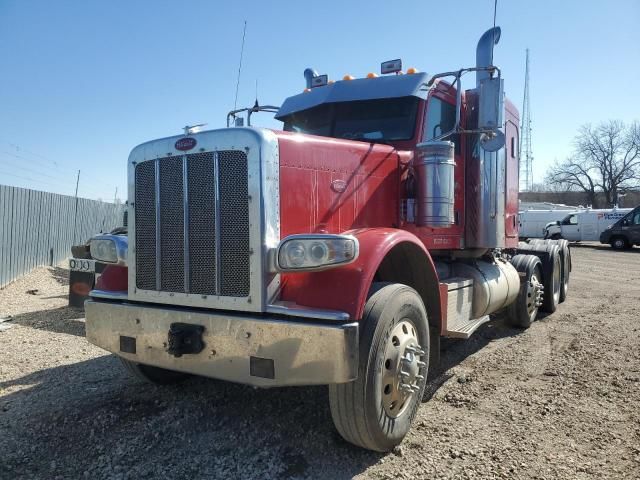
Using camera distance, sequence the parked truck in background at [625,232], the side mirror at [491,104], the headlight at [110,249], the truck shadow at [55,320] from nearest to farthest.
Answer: the headlight at [110,249] → the side mirror at [491,104] → the truck shadow at [55,320] → the parked truck in background at [625,232]

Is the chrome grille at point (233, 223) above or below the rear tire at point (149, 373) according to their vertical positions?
above

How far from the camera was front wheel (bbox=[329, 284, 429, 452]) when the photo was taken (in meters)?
3.00

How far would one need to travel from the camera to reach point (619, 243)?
26391 mm

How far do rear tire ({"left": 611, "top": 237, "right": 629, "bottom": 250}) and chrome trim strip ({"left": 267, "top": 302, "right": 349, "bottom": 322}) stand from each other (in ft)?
92.0

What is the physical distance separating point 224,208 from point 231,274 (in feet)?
1.36

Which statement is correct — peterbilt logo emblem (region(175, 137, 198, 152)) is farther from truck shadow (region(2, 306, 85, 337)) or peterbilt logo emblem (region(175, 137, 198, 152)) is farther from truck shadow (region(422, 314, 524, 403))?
truck shadow (region(2, 306, 85, 337))

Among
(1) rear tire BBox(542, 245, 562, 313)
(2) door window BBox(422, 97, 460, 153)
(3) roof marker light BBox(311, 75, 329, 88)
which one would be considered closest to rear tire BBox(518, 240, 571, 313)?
(1) rear tire BBox(542, 245, 562, 313)

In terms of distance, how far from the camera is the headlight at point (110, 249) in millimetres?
3812

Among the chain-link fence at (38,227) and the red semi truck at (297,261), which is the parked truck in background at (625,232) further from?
the red semi truck at (297,261)

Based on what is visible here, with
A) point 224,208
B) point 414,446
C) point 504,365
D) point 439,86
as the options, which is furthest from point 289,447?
point 439,86

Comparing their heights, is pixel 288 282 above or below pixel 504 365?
above

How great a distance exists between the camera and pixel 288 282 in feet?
10.4

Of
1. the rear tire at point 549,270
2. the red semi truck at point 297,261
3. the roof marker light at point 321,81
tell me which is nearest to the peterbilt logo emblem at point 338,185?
the red semi truck at point 297,261

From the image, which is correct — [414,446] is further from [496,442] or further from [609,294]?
[609,294]
